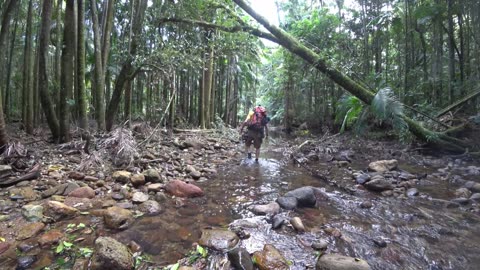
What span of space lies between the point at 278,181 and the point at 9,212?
4.57 metres

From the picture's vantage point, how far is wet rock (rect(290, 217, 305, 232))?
3.48 meters

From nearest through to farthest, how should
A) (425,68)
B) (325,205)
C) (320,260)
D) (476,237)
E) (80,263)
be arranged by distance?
(80,263) → (320,260) → (476,237) → (325,205) → (425,68)

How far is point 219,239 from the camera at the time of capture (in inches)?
121

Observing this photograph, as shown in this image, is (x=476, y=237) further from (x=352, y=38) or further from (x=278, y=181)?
(x=352, y=38)

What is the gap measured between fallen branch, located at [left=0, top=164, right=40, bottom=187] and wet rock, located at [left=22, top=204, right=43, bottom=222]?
2.95 ft

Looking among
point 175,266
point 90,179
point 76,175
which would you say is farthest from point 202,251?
point 76,175

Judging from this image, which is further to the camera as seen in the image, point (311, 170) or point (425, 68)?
point (425, 68)

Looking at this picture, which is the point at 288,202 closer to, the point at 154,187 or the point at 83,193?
the point at 154,187

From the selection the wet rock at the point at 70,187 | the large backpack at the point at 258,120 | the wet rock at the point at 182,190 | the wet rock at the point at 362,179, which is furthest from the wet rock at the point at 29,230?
the large backpack at the point at 258,120

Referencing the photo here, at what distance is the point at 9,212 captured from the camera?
339 cm

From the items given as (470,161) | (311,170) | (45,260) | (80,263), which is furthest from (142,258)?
(470,161)

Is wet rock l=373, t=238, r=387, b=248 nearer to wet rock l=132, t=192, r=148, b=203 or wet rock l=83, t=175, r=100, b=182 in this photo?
wet rock l=132, t=192, r=148, b=203

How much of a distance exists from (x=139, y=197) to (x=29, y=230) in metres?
1.48

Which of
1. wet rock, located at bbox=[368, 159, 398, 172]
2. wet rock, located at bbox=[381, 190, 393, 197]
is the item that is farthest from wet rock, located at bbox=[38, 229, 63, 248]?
wet rock, located at bbox=[368, 159, 398, 172]
